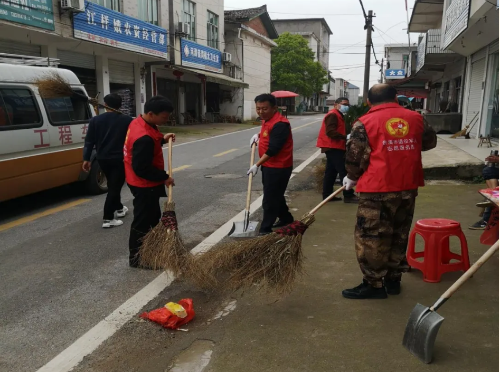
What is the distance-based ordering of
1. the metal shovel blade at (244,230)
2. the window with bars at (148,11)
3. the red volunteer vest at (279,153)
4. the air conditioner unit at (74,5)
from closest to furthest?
the metal shovel blade at (244,230) < the red volunteer vest at (279,153) < the air conditioner unit at (74,5) < the window with bars at (148,11)

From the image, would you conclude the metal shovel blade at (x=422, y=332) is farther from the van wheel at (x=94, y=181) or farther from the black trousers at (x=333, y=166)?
the van wheel at (x=94, y=181)

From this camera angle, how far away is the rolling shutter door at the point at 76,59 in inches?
635

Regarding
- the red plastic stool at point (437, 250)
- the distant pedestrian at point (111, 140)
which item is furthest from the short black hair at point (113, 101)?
the red plastic stool at point (437, 250)

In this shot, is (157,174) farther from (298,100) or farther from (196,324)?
(298,100)

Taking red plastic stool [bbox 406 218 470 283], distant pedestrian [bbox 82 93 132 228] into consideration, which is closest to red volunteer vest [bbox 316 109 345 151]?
red plastic stool [bbox 406 218 470 283]

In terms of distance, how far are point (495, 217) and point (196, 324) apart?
3.11m

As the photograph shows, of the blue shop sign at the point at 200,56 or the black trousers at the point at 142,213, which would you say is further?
the blue shop sign at the point at 200,56

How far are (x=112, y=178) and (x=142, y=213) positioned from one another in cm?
135

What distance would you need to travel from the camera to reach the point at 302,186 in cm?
812

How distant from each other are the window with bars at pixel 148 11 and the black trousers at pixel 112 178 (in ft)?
55.7

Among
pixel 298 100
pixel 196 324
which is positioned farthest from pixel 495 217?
pixel 298 100

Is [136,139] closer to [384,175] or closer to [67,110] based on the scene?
[384,175]

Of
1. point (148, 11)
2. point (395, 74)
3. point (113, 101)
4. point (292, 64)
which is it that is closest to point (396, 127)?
point (113, 101)

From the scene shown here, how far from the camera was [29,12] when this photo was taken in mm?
12875
